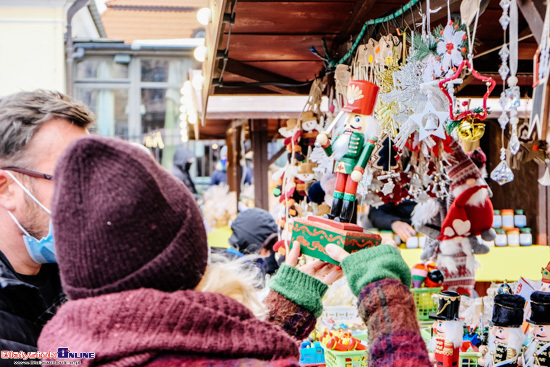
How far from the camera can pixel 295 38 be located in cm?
289

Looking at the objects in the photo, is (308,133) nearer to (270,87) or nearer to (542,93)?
(270,87)

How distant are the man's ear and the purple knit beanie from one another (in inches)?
26.3

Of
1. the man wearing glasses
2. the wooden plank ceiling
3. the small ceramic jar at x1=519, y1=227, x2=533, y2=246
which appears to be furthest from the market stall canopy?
the small ceramic jar at x1=519, y1=227, x2=533, y2=246

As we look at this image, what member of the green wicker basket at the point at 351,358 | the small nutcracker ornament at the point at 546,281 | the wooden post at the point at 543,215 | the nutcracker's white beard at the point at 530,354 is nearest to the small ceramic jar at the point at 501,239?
the wooden post at the point at 543,215

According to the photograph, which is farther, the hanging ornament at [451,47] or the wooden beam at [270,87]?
the wooden beam at [270,87]

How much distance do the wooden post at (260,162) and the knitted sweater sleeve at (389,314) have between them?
200 inches

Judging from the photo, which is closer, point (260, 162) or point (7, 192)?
point (7, 192)

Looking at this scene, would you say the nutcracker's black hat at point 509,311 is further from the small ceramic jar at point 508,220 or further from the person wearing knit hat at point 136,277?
the small ceramic jar at point 508,220

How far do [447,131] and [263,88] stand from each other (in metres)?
2.28

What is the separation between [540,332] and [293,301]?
36.7 inches

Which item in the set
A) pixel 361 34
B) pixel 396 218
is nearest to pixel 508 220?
pixel 396 218

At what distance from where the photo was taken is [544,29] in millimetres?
1124

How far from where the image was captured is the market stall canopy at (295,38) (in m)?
2.31

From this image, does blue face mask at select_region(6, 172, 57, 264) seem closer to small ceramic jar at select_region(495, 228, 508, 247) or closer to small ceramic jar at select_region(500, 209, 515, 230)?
small ceramic jar at select_region(495, 228, 508, 247)
